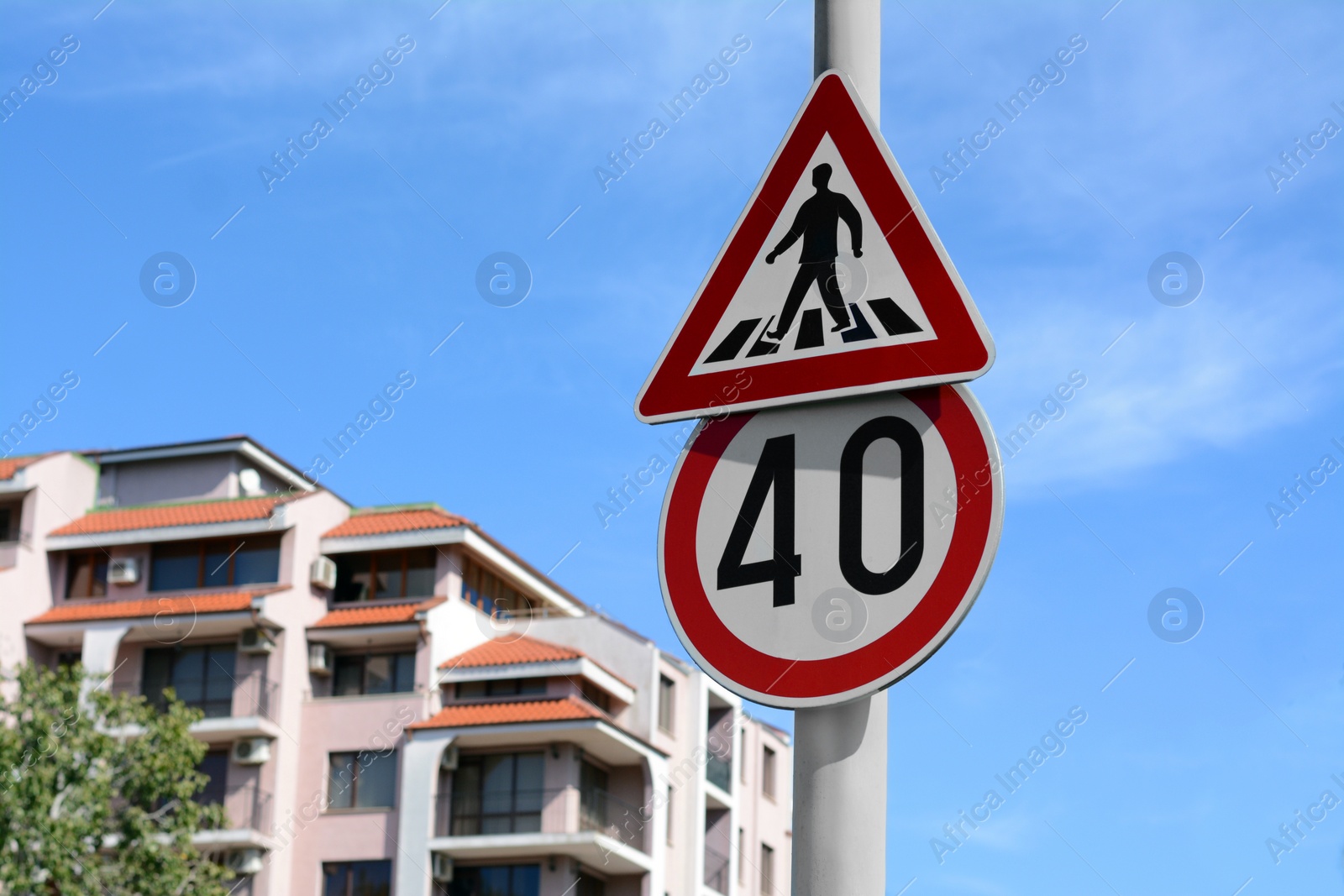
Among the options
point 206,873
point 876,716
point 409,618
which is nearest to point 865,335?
point 876,716

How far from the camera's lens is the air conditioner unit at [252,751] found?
126 ft

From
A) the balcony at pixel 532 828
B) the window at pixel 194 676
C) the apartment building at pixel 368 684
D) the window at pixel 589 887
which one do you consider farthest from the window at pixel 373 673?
the window at pixel 589 887

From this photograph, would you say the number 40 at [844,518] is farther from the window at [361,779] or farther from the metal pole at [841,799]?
the window at [361,779]

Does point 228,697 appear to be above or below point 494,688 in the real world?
below

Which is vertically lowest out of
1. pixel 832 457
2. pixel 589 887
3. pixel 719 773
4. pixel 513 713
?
pixel 832 457

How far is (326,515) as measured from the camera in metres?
41.3

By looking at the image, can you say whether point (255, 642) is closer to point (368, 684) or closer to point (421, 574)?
point (368, 684)

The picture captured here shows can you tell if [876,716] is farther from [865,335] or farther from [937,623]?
[865,335]

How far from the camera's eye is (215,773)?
3928 centimetres

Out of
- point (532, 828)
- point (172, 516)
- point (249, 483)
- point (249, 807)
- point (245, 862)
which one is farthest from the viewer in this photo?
point (249, 483)

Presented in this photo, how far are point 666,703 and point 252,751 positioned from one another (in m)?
10.6

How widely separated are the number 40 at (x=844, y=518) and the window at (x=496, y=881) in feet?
121

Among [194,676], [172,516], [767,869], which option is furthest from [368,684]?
[767,869]

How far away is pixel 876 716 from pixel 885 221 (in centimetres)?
80
